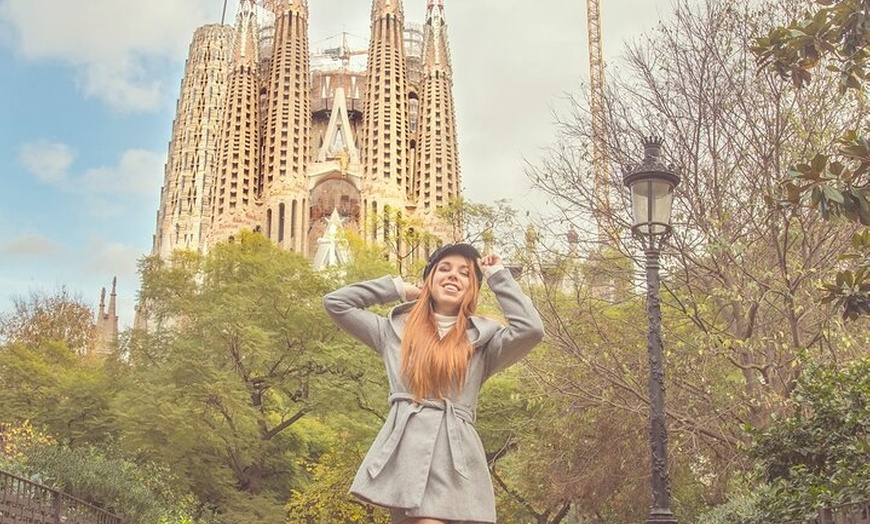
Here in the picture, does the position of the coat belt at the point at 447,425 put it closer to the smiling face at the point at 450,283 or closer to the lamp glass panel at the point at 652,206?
the smiling face at the point at 450,283

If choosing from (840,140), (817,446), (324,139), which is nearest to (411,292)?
(840,140)

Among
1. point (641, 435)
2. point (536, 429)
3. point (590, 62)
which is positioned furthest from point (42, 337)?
point (590, 62)

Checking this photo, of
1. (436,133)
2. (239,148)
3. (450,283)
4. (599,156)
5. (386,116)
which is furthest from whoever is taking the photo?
(386,116)

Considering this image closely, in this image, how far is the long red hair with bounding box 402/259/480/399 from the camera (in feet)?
13.9

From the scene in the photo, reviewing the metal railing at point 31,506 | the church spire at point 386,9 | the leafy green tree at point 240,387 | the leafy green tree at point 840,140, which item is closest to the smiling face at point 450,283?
the leafy green tree at point 840,140

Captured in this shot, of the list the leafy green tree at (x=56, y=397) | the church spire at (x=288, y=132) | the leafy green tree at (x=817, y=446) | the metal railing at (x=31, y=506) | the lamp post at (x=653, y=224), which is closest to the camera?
the lamp post at (x=653, y=224)

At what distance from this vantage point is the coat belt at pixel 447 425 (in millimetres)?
4086

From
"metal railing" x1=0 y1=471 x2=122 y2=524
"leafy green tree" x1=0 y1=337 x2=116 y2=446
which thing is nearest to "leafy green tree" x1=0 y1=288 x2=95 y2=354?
"leafy green tree" x1=0 y1=337 x2=116 y2=446

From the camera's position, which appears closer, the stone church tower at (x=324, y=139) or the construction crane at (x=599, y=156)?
the construction crane at (x=599, y=156)

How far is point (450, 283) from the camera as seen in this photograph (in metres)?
4.47

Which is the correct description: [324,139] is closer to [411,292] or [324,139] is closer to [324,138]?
[324,138]

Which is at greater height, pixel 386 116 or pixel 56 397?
pixel 386 116

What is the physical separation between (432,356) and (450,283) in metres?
0.37

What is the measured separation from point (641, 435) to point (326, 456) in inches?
413
